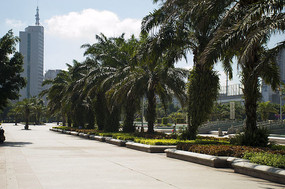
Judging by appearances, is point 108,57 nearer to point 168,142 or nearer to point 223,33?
point 168,142

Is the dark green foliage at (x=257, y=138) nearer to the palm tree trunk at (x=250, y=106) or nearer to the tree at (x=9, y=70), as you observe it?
the palm tree trunk at (x=250, y=106)

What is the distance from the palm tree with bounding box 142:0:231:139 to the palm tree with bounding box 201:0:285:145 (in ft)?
9.20

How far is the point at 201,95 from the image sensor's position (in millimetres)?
20422

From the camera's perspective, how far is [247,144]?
1579 centimetres

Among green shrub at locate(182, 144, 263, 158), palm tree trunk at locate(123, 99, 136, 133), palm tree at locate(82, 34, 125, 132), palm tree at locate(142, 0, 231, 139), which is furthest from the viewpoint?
palm tree at locate(82, 34, 125, 132)

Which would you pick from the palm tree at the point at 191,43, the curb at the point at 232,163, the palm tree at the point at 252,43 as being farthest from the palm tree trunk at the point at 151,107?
the palm tree at the point at 252,43

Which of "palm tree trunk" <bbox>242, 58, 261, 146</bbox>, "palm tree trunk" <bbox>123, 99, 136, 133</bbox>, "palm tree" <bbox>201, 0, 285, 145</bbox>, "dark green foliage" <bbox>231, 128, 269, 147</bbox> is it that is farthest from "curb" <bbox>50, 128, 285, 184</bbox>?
"palm tree trunk" <bbox>123, 99, 136, 133</bbox>

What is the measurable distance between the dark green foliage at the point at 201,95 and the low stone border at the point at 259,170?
8.85 m

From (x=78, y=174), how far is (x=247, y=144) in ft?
27.0

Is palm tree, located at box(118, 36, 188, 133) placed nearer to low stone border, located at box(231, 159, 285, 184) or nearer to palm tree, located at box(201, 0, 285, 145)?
palm tree, located at box(201, 0, 285, 145)

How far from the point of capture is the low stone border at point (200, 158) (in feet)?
41.1

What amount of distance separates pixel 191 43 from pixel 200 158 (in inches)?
348

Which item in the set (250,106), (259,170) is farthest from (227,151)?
(250,106)

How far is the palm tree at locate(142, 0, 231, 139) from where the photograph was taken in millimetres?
18250
